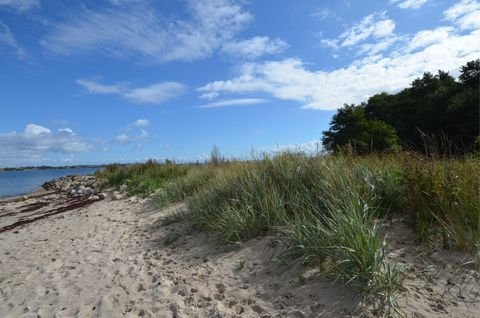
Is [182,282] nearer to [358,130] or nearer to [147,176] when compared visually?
[147,176]

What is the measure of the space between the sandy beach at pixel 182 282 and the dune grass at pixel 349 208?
223 mm

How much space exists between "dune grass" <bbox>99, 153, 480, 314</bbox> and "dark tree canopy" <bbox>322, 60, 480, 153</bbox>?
25.1ft

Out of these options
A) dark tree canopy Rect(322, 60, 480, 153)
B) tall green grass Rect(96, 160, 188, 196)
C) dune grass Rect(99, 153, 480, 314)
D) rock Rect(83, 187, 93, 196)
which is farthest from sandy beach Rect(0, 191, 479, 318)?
rock Rect(83, 187, 93, 196)

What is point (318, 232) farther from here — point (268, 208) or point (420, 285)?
point (268, 208)

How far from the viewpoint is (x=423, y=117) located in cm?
2948

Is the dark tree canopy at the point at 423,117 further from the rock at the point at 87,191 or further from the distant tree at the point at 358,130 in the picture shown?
the rock at the point at 87,191

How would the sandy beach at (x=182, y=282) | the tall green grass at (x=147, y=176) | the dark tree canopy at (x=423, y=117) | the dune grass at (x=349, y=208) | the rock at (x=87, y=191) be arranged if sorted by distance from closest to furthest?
the sandy beach at (x=182, y=282)
the dune grass at (x=349, y=208)
the tall green grass at (x=147, y=176)
the rock at (x=87, y=191)
the dark tree canopy at (x=423, y=117)

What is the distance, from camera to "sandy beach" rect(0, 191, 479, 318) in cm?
316

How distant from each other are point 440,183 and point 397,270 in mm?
1639

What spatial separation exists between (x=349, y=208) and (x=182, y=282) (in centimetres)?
230

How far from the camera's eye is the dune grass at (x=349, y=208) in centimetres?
339

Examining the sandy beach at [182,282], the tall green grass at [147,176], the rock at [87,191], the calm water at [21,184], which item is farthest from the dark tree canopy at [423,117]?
the calm water at [21,184]

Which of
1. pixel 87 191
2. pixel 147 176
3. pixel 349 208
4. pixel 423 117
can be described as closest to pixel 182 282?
pixel 349 208

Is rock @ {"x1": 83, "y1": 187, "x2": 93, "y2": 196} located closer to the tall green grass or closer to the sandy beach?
the tall green grass
